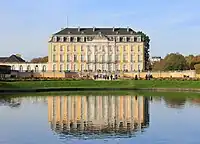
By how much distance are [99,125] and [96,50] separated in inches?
2823

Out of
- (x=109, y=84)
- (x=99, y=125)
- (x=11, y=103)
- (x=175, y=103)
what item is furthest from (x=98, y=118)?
(x=109, y=84)

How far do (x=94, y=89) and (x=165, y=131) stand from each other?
31779mm

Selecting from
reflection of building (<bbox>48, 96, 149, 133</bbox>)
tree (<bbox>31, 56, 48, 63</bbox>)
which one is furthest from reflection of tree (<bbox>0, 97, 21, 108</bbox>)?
tree (<bbox>31, 56, 48, 63</bbox>)

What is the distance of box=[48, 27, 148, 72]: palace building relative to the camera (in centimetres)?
8950

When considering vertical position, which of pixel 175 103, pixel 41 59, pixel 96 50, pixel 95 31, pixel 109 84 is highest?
pixel 95 31

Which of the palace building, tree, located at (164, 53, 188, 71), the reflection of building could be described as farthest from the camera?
the palace building

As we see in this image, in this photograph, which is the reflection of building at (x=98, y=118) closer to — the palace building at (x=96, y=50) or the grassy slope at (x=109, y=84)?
the grassy slope at (x=109, y=84)

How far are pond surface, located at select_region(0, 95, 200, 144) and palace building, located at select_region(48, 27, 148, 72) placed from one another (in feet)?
204

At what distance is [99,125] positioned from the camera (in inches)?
757

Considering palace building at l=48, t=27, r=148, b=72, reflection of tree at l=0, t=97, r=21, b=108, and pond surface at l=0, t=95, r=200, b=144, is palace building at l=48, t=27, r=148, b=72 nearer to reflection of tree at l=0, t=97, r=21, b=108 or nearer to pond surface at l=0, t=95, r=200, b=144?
reflection of tree at l=0, t=97, r=21, b=108

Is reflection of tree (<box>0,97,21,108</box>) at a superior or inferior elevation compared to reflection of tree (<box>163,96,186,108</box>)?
superior

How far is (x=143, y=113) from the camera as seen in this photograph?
79.8 ft

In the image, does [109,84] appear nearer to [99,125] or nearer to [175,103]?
[175,103]

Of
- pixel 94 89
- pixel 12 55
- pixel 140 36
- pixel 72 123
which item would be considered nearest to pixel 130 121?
pixel 72 123
